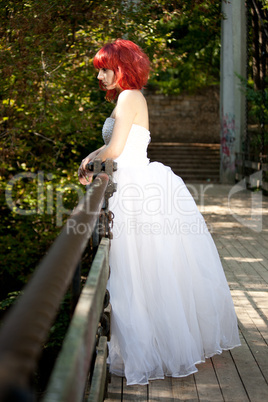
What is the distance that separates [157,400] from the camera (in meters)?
2.72

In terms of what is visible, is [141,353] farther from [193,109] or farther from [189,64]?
[193,109]

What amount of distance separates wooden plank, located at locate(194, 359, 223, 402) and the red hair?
1.65m

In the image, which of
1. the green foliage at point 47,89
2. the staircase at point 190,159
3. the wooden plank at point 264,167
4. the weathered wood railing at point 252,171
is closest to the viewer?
the green foliage at point 47,89

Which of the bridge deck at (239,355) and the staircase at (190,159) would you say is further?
the staircase at (190,159)

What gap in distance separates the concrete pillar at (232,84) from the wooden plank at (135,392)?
1465 cm

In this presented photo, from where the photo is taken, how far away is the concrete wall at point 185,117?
26484 millimetres

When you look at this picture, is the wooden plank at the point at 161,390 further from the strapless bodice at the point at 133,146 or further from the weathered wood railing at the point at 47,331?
the weathered wood railing at the point at 47,331

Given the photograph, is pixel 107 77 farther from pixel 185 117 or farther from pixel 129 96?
pixel 185 117

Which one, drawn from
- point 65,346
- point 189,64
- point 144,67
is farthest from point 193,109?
point 65,346

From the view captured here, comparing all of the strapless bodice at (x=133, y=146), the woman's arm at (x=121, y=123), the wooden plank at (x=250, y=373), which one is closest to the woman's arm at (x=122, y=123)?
the woman's arm at (x=121, y=123)

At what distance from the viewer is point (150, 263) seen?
3.15 metres

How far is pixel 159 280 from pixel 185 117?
24115mm

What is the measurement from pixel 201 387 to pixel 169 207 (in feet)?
3.39

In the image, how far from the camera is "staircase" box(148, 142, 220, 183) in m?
19.0
